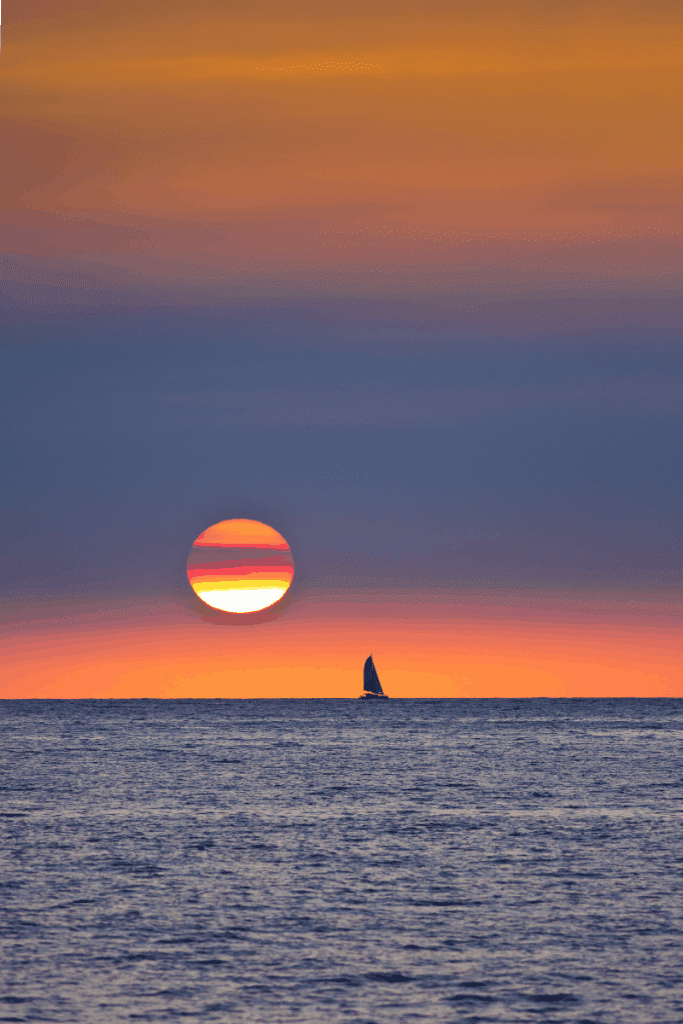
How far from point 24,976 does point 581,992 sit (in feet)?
45.8

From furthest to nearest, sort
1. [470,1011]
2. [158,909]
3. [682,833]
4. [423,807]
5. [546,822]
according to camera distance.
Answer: [423,807] → [546,822] → [682,833] → [158,909] → [470,1011]

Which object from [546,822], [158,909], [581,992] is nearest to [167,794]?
[546,822]

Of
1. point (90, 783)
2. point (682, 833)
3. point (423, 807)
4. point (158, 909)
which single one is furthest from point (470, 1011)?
point (90, 783)

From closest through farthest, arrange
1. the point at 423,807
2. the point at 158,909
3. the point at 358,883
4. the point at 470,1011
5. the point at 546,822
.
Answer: the point at 470,1011 → the point at 158,909 → the point at 358,883 → the point at 546,822 → the point at 423,807

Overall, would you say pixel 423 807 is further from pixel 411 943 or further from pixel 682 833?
pixel 411 943

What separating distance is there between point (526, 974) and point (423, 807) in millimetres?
42120

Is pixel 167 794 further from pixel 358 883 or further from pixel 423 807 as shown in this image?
pixel 358 883

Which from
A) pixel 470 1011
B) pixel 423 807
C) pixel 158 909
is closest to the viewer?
pixel 470 1011

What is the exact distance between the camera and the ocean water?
30625mm

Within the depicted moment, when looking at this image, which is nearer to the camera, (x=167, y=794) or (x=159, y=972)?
(x=159, y=972)

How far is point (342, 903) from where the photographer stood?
139ft

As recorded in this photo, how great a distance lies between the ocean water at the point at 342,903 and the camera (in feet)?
100

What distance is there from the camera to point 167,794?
8412 centimetres

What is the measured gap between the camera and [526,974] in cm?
3309
